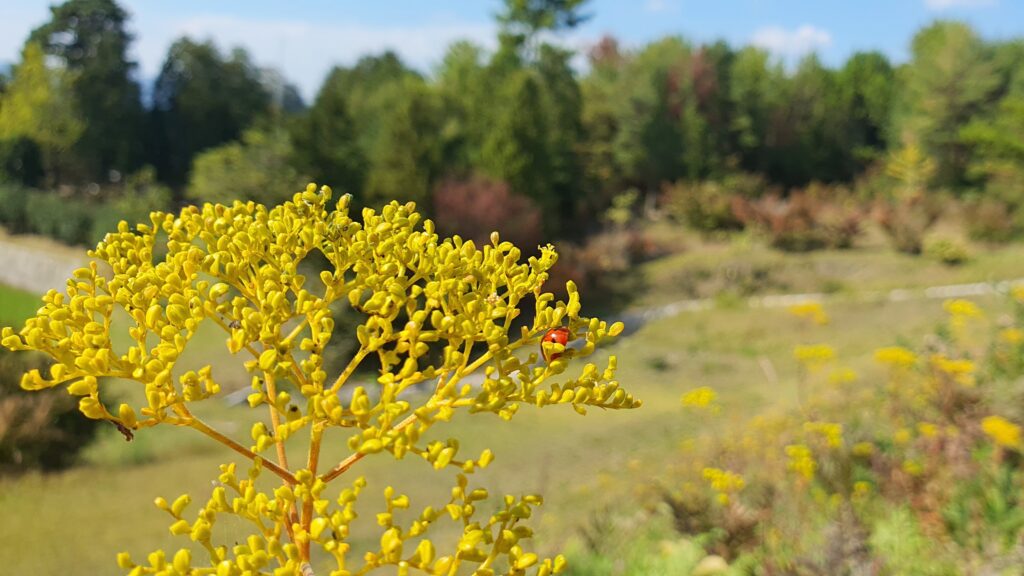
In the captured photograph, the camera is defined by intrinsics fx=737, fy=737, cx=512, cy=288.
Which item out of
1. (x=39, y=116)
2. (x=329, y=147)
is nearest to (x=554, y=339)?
(x=329, y=147)

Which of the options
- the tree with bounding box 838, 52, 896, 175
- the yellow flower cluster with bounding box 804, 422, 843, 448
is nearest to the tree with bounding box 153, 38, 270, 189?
the tree with bounding box 838, 52, 896, 175

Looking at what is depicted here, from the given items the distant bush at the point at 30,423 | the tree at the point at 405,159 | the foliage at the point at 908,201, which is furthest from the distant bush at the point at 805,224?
the distant bush at the point at 30,423

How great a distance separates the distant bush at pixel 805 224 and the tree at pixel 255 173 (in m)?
11.3

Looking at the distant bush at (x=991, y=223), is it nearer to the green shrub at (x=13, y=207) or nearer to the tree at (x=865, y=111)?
the tree at (x=865, y=111)

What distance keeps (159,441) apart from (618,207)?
16.7m

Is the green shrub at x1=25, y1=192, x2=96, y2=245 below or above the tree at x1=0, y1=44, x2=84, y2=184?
below

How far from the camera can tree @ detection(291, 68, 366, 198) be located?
14.8 m

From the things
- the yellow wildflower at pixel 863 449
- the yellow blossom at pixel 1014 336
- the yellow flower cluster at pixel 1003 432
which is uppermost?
the yellow blossom at pixel 1014 336

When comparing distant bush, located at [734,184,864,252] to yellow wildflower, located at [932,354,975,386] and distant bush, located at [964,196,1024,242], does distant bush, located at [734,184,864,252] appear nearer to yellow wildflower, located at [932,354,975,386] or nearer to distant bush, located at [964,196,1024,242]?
distant bush, located at [964,196,1024,242]

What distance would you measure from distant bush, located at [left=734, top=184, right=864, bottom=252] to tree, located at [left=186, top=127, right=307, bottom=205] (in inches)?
445

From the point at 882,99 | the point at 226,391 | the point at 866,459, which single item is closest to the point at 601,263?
the point at 226,391

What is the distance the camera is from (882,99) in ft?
95.5

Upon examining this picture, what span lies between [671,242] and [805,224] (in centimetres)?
349

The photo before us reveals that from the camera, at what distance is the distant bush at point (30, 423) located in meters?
7.20
